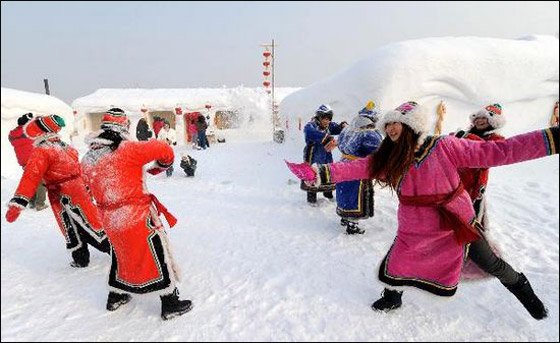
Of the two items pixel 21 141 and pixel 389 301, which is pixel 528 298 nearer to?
pixel 389 301

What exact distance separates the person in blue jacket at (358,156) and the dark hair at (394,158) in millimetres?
1292

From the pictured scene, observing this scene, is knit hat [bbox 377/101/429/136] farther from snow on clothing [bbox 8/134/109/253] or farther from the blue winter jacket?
snow on clothing [bbox 8/134/109/253]

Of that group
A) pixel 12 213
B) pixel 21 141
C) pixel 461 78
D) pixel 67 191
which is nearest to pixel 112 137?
pixel 12 213

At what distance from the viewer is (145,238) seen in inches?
84.5

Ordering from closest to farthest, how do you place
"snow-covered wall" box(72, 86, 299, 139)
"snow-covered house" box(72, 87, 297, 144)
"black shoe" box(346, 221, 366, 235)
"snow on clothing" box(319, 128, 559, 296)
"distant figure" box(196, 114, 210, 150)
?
1. "snow on clothing" box(319, 128, 559, 296)
2. "black shoe" box(346, 221, 366, 235)
3. "distant figure" box(196, 114, 210, 150)
4. "snow-covered house" box(72, 87, 297, 144)
5. "snow-covered wall" box(72, 86, 299, 139)

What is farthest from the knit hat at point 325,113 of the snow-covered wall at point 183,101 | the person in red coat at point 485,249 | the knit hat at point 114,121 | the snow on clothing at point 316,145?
the snow-covered wall at point 183,101

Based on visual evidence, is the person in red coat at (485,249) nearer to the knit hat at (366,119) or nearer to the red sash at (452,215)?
the red sash at (452,215)

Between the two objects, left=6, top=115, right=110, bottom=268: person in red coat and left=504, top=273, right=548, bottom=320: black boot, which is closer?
left=504, top=273, right=548, bottom=320: black boot

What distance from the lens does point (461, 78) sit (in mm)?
6891

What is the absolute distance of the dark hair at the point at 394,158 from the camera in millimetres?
1949

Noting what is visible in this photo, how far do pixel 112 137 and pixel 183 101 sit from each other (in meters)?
18.5

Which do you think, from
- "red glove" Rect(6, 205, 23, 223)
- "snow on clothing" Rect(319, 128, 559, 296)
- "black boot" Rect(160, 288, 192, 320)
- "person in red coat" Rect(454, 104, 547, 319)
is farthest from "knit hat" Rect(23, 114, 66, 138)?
"person in red coat" Rect(454, 104, 547, 319)

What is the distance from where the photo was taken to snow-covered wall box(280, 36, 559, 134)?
682cm

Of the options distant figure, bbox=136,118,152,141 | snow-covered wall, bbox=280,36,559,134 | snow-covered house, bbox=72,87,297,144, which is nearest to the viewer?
snow-covered wall, bbox=280,36,559,134
